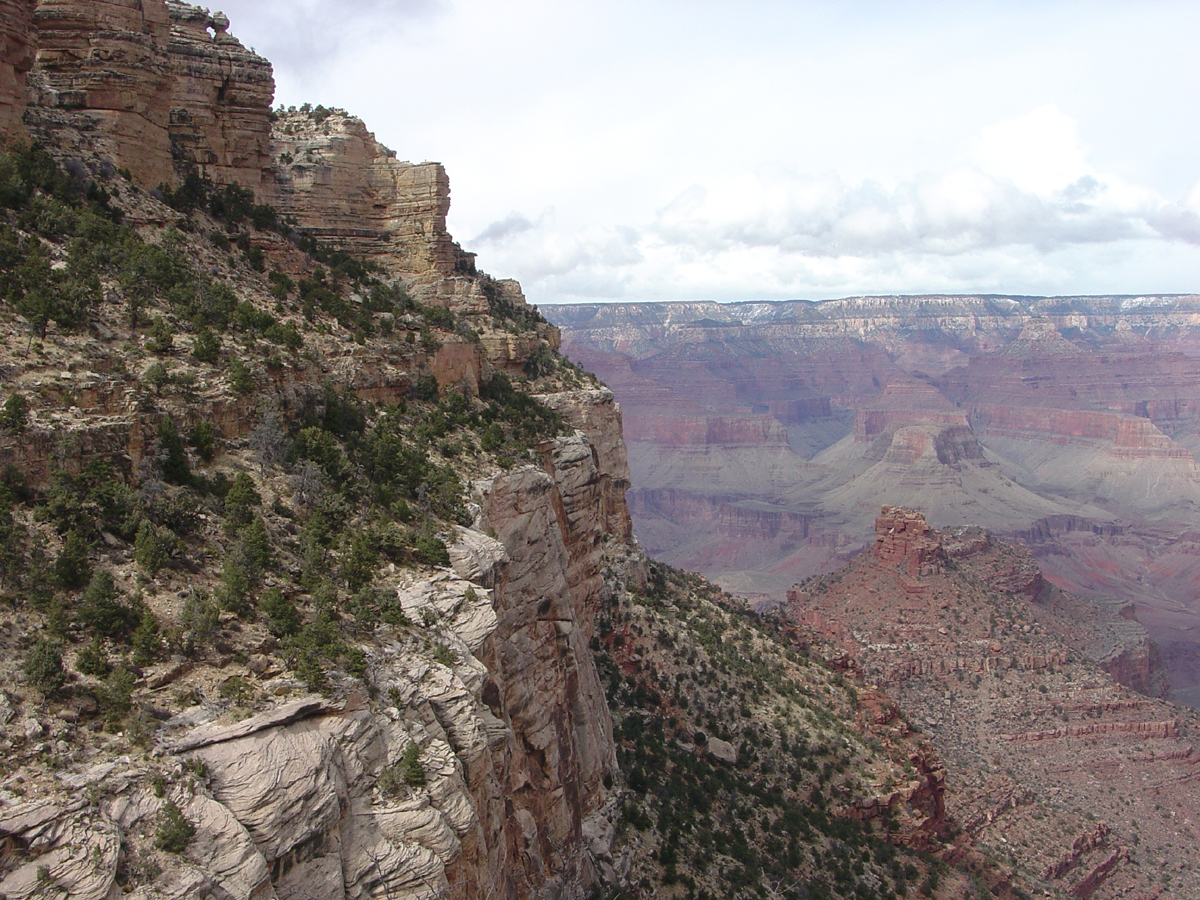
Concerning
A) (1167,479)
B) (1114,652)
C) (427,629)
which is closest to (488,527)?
(427,629)

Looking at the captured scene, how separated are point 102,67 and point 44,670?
58.9ft

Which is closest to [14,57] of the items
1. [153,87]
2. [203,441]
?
[153,87]

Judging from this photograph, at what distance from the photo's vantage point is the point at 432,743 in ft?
40.9

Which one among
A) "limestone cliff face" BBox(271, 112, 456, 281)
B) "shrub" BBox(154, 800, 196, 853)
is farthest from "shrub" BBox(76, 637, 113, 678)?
"limestone cliff face" BBox(271, 112, 456, 281)

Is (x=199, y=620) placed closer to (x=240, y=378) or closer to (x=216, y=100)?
(x=240, y=378)

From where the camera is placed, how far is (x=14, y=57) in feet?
63.9

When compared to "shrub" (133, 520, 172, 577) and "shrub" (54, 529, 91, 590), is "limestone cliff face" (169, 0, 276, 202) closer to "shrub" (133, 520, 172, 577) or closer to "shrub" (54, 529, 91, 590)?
"shrub" (133, 520, 172, 577)

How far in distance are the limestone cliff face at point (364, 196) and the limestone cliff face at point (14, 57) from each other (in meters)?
11.3

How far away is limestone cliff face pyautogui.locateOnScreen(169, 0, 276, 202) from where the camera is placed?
26531 millimetres

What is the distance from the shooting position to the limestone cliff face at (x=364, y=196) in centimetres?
3162

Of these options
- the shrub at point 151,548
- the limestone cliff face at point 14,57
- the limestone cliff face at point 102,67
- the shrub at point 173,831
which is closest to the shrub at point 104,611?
the shrub at point 151,548

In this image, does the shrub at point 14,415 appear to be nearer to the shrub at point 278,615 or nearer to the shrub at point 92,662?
the shrub at point 92,662

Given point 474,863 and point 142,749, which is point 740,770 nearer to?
point 474,863

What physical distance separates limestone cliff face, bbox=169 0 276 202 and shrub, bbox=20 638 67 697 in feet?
65.9
